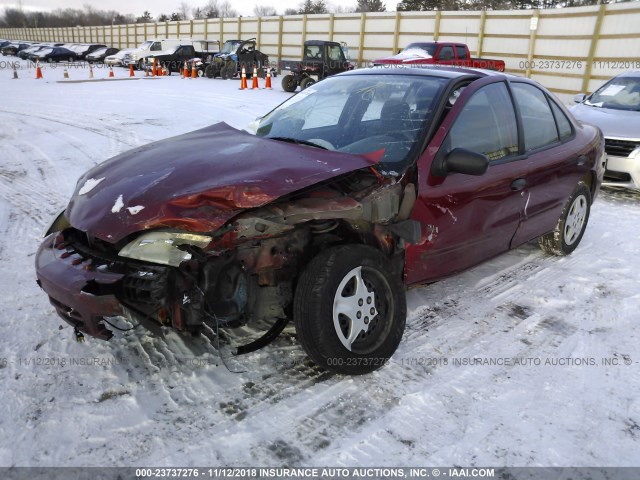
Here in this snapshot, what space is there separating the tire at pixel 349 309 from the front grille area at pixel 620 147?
5.13 meters

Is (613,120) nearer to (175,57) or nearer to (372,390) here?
(372,390)

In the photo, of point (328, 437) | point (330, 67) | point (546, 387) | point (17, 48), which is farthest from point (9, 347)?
point (17, 48)

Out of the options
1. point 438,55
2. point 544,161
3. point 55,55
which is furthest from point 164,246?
point 55,55

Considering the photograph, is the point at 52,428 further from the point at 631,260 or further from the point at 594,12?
the point at 594,12

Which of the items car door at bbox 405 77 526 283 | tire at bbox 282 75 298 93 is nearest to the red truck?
tire at bbox 282 75 298 93

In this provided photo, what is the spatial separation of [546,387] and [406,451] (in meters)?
0.98

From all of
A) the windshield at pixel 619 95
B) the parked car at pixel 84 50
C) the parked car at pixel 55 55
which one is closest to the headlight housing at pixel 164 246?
the windshield at pixel 619 95

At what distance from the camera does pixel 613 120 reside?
279 inches

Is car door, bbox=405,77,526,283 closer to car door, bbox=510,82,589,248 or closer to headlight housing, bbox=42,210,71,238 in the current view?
car door, bbox=510,82,589,248

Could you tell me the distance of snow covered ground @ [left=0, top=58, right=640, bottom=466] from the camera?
2.25 metres

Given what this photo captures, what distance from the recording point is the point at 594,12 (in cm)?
1578

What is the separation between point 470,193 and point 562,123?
1.76m

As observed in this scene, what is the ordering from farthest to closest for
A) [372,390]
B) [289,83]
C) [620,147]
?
[289,83], [620,147], [372,390]

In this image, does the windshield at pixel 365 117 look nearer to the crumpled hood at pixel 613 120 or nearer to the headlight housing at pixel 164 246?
the headlight housing at pixel 164 246
